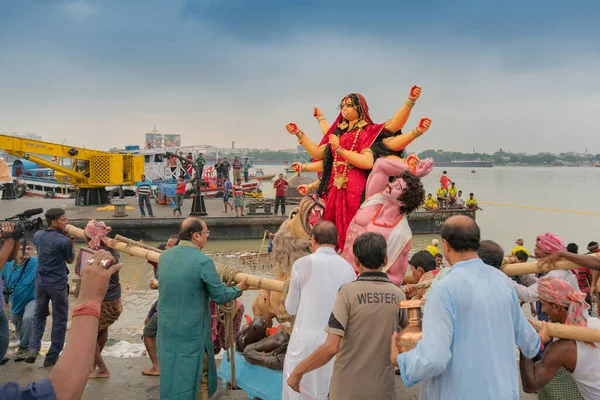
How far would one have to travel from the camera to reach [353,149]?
5.59 m

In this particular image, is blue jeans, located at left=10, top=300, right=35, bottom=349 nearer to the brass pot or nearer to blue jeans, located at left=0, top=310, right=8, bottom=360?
blue jeans, located at left=0, top=310, right=8, bottom=360

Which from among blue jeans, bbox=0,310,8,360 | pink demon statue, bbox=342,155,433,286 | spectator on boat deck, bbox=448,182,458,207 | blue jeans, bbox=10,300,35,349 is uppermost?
pink demon statue, bbox=342,155,433,286

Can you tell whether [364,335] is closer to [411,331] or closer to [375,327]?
[375,327]

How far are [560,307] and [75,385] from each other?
2.51 m

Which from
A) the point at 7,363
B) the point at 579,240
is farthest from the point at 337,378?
the point at 579,240

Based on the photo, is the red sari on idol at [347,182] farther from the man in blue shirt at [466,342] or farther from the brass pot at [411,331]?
the man in blue shirt at [466,342]

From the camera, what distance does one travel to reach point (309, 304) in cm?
358

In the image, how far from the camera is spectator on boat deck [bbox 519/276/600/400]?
9.42 feet

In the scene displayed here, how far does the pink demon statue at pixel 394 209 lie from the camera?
475 centimetres

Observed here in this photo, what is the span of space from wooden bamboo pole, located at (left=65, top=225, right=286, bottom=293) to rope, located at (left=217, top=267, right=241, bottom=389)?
0.13ft

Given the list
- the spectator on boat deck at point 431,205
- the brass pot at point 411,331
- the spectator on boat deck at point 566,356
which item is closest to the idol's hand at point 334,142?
the spectator on boat deck at point 566,356

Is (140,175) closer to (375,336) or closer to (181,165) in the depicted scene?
(181,165)

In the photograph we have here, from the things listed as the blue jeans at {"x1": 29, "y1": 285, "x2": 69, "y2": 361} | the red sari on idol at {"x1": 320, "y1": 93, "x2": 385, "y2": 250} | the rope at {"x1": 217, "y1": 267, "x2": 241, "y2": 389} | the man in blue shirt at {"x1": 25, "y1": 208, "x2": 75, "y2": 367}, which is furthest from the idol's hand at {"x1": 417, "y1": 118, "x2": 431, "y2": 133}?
the blue jeans at {"x1": 29, "y1": 285, "x2": 69, "y2": 361}

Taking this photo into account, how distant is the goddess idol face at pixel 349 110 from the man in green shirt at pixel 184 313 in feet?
8.06
